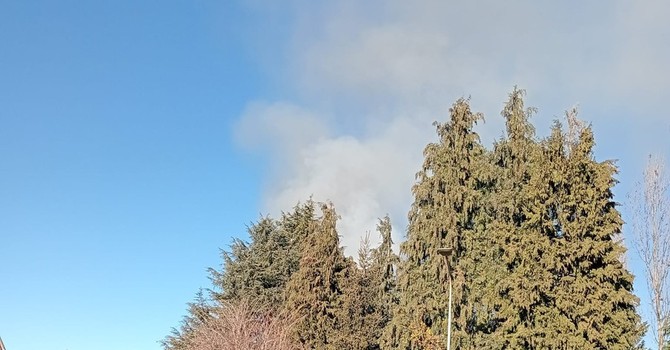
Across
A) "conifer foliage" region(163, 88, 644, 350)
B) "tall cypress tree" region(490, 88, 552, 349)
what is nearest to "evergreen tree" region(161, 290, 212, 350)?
"conifer foliage" region(163, 88, 644, 350)

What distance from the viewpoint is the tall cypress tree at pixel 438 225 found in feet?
92.8

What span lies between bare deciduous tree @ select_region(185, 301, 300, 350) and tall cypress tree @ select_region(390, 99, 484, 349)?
19.1ft

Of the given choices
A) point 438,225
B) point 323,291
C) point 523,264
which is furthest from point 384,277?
point 523,264

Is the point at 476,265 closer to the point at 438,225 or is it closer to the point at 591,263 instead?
the point at 438,225

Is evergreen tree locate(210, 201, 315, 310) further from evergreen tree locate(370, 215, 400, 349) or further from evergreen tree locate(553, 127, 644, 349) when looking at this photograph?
evergreen tree locate(553, 127, 644, 349)

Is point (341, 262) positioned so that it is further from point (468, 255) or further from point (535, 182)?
point (535, 182)

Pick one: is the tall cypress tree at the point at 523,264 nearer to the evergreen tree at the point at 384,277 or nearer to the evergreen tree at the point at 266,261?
the evergreen tree at the point at 384,277

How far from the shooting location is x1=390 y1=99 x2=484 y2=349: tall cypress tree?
28297 mm

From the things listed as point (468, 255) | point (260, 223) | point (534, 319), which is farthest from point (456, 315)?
point (260, 223)

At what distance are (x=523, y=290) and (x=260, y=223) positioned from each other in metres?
27.1

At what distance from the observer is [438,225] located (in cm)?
2916

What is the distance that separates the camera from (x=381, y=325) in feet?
123

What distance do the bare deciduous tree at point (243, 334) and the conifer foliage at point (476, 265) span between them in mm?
201

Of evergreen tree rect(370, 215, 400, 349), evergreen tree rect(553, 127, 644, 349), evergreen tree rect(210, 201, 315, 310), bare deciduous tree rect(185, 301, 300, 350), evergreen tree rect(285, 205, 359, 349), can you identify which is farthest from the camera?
evergreen tree rect(210, 201, 315, 310)
